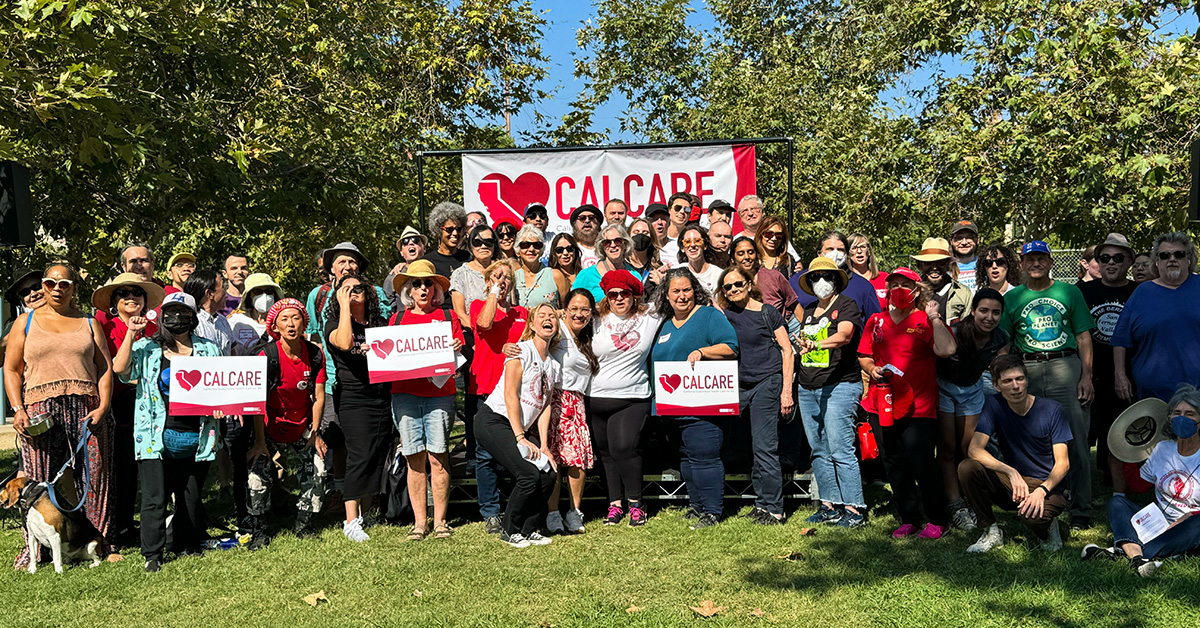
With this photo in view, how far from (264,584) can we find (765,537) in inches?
132

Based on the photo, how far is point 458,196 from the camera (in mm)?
18125

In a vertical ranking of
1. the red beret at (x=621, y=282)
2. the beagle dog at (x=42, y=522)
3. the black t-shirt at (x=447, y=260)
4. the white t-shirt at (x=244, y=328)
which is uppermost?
the black t-shirt at (x=447, y=260)

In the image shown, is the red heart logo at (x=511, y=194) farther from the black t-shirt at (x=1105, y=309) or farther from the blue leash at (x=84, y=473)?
the black t-shirt at (x=1105, y=309)

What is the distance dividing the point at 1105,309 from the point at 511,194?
19.0 ft

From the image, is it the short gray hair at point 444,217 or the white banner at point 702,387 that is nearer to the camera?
the white banner at point 702,387

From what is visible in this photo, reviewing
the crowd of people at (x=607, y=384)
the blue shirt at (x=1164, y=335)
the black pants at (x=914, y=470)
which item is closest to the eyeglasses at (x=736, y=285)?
the crowd of people at (x=607, y=384)

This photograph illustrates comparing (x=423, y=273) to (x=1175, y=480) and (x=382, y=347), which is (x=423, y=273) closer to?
(x=382, y=347)

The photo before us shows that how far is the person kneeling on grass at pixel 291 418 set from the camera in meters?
7.38

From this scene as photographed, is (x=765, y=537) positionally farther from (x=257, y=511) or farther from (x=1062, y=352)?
(x=257, y=511)

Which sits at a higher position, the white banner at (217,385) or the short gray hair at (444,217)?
the short gray hair at (444,217)

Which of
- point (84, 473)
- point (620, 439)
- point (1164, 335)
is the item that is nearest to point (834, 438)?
point (620, 439)

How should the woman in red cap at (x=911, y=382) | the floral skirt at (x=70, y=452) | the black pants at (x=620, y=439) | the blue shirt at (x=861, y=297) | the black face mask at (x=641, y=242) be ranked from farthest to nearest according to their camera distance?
the black face mask at (x=641, y=242)
the blue shirt at (x=861, y=297)
the black pants at (x=620, y=439)
the woman in red cap at (x=911, y=382)
the floral skirt at (x=70, y=452)

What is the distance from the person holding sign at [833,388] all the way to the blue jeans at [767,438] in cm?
23

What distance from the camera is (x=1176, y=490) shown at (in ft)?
20.1
